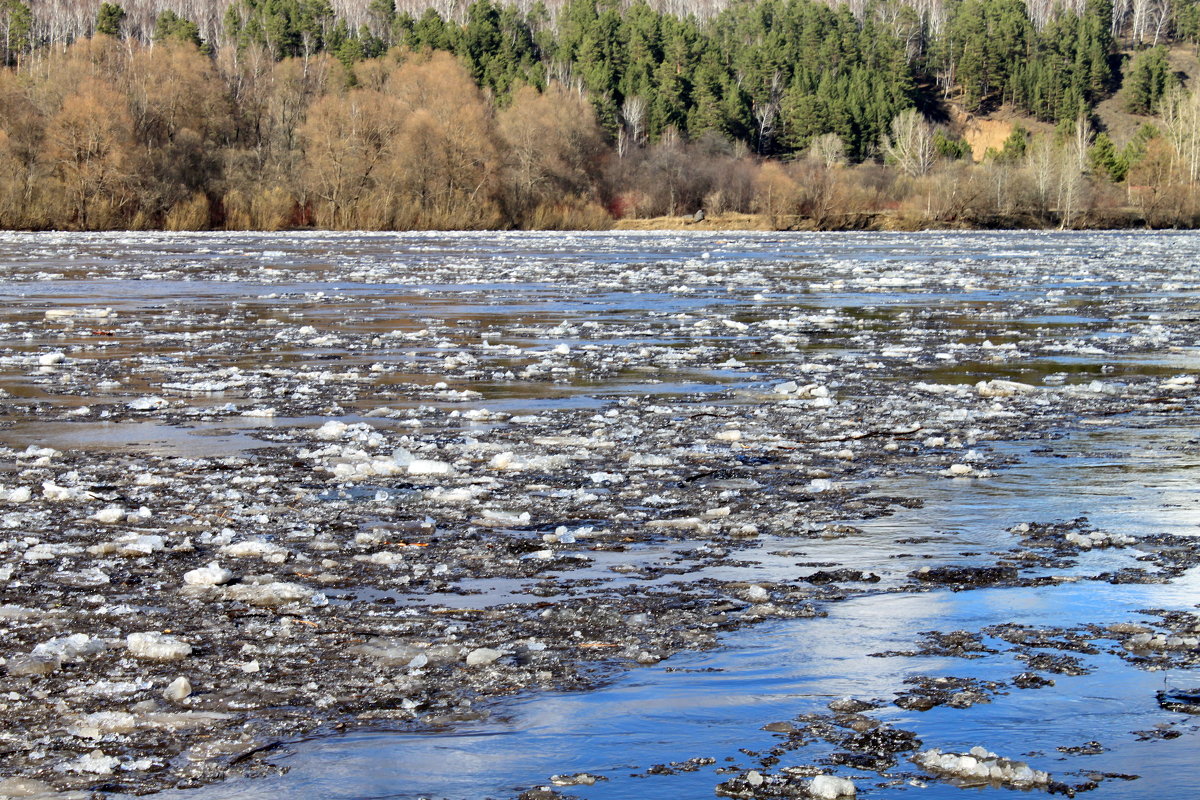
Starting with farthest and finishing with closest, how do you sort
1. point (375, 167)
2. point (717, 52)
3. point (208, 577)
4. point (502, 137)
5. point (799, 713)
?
point (717, 52) < point (502, 137) < point (375, 167) < point (208, 577) < point (799, 713)

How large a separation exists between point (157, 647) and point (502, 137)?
7391cm

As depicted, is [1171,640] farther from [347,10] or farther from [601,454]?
[347,10]

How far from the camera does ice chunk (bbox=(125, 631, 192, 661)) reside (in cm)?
504

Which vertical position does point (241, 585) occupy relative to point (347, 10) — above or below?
below

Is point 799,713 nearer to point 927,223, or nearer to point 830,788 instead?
point 830,788

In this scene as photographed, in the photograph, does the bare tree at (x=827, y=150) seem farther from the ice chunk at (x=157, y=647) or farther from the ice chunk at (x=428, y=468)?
the ice chunk at (x=157, y=647)

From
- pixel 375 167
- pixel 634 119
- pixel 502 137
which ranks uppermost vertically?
pixel 634 119

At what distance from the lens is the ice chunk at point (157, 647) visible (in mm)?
5039

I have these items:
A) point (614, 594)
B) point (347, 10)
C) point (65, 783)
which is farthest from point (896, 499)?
point (347, 10)

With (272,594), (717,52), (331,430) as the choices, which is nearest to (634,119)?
(717,52)

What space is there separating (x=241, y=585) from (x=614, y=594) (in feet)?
5.39

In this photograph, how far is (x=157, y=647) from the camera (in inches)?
199

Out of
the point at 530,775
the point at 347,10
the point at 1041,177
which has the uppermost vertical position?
the point at 347,10

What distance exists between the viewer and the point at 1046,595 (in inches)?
232
